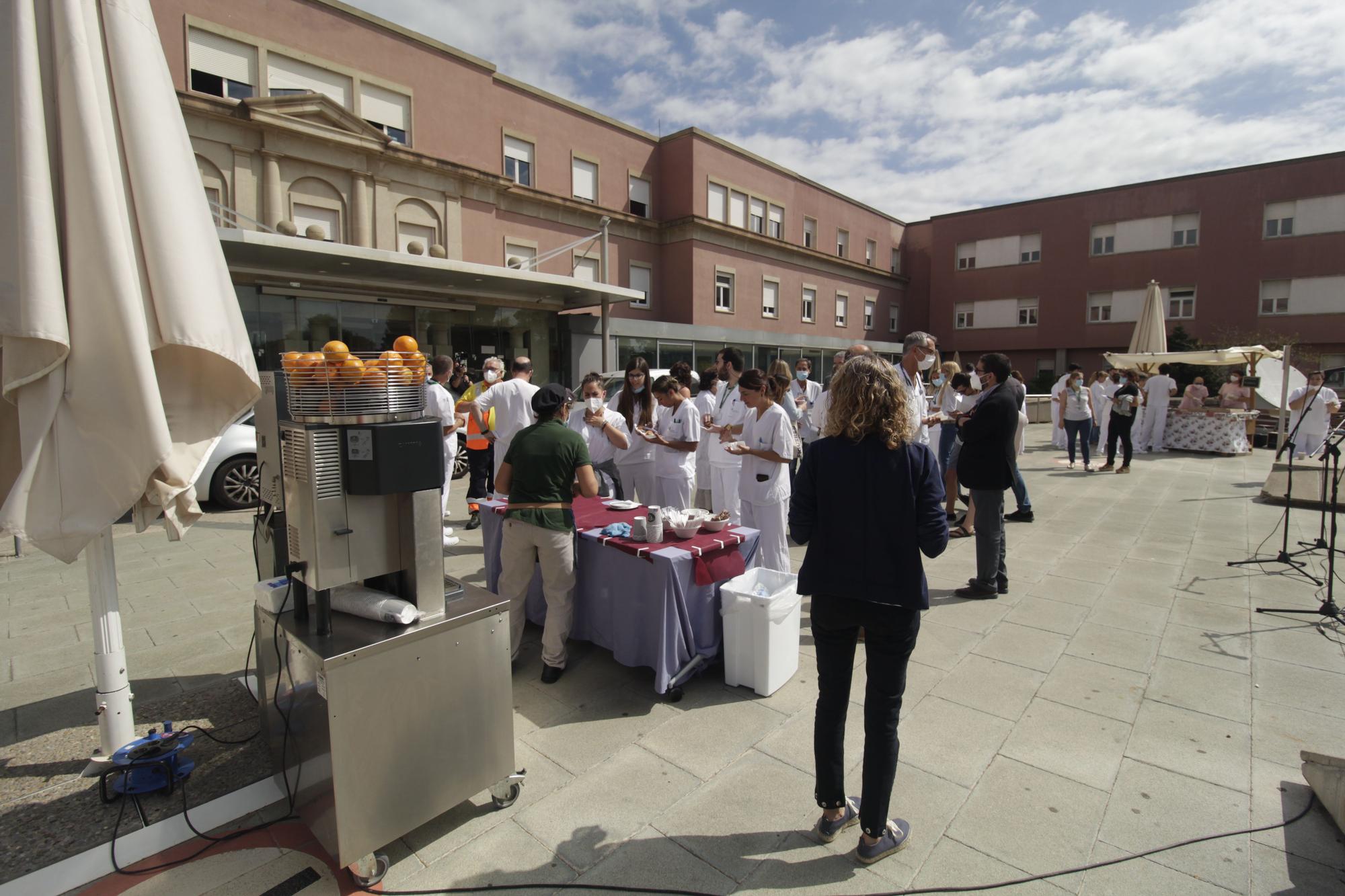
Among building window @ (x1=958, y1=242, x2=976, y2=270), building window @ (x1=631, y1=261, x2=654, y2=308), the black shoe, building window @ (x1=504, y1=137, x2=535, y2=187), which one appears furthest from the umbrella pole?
building window @ (x1=958, y1=242, x2=976, y2=270)

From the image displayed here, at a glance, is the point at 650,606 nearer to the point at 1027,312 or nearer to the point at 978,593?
the point at 978,593

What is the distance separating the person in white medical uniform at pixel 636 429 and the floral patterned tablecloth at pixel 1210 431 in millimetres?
14864

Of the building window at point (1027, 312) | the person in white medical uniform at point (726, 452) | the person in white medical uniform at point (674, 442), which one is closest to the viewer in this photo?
the person in white medical uniform at point (674, 442)

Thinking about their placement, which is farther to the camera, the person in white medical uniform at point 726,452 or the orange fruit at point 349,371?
the person in white medical uniform at point 726,452

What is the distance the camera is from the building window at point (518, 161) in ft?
70.0

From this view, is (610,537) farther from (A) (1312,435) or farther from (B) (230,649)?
(A) (1312,435)

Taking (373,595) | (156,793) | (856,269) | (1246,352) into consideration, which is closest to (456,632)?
(373,595)

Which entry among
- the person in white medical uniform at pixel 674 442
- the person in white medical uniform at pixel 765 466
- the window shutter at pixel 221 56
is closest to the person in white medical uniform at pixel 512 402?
the person in white medical uniform at pixel 674 442

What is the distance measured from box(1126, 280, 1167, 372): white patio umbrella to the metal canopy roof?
14.0 metres

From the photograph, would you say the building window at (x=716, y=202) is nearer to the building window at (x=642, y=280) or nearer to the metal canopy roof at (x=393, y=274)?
the building window at (x=642, y=280)

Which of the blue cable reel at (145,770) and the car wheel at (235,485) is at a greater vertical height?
the car wheel at (235,485)

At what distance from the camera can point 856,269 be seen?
117 feet

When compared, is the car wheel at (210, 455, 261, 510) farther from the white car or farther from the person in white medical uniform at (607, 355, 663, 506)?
the person in white medical uniform at (607, 355, 663, 506)

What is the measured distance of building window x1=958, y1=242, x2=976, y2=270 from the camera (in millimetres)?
35938
